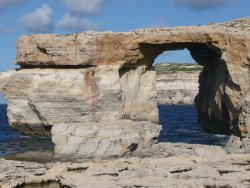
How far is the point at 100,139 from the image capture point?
107ft

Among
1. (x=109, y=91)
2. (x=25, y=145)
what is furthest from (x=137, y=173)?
(x=25, y=145)

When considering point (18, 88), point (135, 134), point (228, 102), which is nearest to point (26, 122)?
point (18, 88)

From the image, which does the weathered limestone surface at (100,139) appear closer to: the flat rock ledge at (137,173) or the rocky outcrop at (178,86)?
the flat rock ledge at (137,173)

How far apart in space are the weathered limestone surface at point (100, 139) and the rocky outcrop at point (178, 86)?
9055cm

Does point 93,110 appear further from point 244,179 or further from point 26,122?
point 244,179

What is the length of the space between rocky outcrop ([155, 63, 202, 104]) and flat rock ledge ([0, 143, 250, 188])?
9966 centimetres

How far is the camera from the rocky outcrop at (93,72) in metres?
35.2

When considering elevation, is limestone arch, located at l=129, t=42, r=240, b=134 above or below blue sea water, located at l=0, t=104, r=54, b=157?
above

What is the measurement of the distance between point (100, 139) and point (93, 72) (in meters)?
6.10

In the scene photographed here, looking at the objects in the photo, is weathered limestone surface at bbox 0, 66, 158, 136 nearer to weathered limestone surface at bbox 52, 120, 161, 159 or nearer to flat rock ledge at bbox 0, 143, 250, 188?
weathered limestone surface at bbox 52, 120, 161, 159

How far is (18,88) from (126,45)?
8784mm

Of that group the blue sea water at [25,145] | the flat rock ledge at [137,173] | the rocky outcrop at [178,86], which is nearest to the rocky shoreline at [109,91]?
the blue sea water at [25,145]

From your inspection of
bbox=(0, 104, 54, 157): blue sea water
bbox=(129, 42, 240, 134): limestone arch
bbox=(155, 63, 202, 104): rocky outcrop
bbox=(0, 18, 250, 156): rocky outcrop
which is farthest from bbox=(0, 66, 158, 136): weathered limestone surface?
bbox=(155, 63, 202, 104): rocky outcrop

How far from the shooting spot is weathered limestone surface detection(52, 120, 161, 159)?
32.1 meters
